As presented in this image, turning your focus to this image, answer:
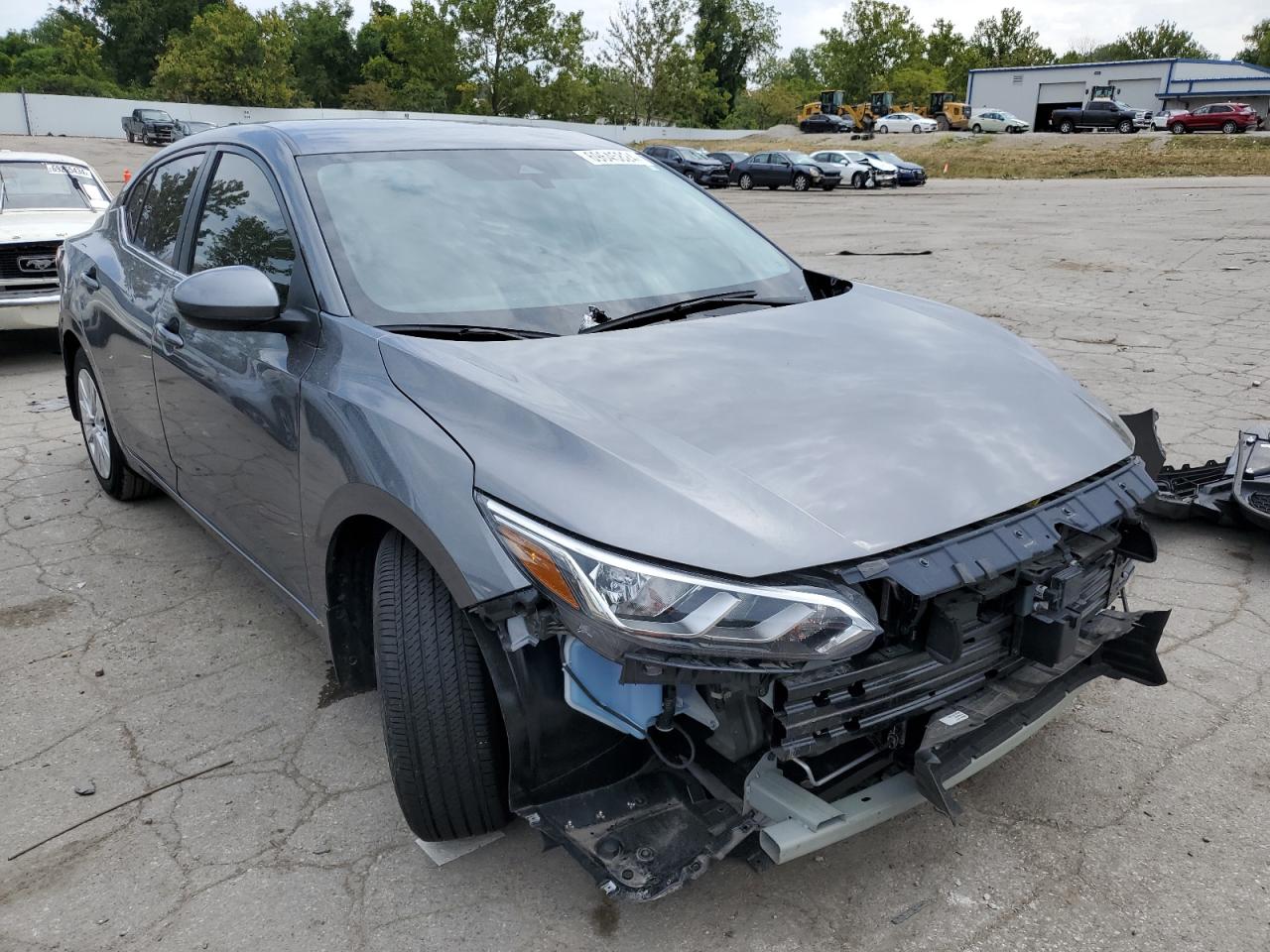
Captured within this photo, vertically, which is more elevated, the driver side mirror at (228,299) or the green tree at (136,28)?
the green tree at (136,28)

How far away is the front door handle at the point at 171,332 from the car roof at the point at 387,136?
0.66 meters

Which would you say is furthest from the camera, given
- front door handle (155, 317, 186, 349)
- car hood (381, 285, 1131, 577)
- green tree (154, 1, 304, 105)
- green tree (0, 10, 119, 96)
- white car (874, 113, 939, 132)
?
green tree (0, 10, 119, 96)

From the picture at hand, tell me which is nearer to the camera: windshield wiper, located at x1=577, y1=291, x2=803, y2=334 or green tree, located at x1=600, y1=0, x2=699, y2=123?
windshield wiper, located at x1=577, y1=291, x2=803, y2=334

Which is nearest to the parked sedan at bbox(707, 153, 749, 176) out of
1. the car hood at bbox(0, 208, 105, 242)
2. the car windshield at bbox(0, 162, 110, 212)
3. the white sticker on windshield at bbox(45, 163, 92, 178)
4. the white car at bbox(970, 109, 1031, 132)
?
the white car at bbox(970, 109, 1031, 132)

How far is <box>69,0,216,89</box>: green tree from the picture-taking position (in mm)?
76000

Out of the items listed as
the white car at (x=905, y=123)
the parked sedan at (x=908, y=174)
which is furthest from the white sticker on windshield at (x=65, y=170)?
the white car at (x=905, y=123)

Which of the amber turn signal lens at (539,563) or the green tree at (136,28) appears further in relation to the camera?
the green tree at (136,28)

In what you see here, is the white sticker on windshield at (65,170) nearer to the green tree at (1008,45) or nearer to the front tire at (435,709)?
the front tire at (435,709)

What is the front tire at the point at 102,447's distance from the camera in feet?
15.0

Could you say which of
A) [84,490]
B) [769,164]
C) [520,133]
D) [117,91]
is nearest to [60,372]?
[84,490]

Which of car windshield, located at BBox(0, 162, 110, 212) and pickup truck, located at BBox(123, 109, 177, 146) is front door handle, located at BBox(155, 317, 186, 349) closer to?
car windshield, located at BBox(0, 162, 110, 212)

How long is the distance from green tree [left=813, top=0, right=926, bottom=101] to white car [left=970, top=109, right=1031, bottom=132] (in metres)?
31.5

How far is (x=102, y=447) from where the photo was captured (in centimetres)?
474

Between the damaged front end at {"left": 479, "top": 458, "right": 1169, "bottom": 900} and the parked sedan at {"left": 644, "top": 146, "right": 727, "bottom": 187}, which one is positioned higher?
the parked sedan at {"left": 644, "top": 146, "right": 727, "bottom": 187}
